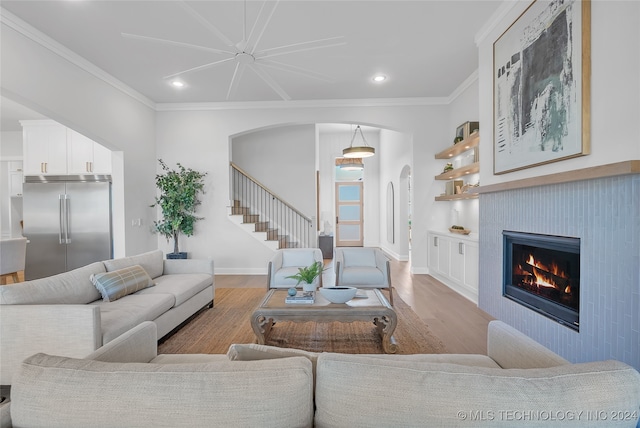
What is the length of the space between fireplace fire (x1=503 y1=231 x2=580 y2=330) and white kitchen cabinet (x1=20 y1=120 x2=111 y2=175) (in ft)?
20.9

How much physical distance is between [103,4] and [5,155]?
6.33 metres

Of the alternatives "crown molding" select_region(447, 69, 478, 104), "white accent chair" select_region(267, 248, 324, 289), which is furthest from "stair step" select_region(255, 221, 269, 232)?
"crown molding" select_region(447, 69, 478, 104)

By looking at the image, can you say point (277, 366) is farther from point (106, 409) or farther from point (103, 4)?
point (103, 4)

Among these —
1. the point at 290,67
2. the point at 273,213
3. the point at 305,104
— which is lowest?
the point at 273,213

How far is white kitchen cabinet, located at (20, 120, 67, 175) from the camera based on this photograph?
18.8 ft

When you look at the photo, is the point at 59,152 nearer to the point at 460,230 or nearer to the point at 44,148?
the point at 44,148

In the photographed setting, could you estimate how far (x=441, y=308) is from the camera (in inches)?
165

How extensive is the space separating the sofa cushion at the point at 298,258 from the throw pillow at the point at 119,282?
1.91m

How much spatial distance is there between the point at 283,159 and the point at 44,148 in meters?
4.59

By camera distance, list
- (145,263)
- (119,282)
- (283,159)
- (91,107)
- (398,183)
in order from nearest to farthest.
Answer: (119,282), (145,263), (91,107), (283,159), (398,183)

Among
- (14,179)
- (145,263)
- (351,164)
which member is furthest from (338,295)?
(14,179)

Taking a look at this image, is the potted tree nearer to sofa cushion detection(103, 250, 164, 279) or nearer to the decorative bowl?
sofa cushion detection(103, 250, 164, 279)

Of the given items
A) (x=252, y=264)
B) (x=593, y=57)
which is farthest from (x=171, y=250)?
(x=593, y=57)

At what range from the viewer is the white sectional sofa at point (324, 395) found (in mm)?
813
